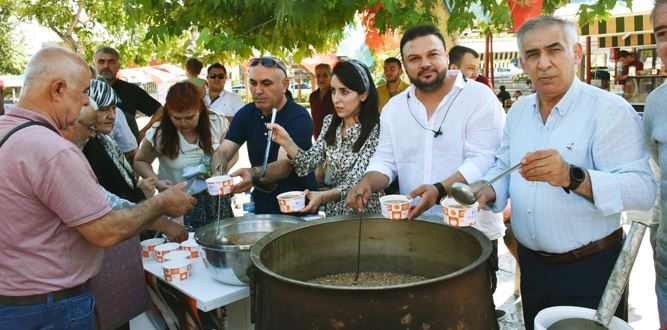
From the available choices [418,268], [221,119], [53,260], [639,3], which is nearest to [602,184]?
[418,268]

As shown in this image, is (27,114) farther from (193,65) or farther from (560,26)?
(193,65)

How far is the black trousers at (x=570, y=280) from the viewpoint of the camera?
6.70ft

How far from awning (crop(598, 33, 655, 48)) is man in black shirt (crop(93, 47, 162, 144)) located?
41.4 ft

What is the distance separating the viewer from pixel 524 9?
434cm

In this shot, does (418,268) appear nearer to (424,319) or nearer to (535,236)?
(535,236)

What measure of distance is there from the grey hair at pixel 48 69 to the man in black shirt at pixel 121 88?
3.83 metres

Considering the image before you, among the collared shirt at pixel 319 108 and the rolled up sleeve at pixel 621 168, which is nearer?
the rolled up sleeve at pixel 621 168

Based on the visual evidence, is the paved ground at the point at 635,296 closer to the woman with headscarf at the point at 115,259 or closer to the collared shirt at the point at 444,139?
the collared shirt at the point at 444,139

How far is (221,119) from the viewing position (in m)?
4.05

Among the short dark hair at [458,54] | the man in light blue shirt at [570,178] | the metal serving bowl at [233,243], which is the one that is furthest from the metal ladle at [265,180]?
the short dark hair at [458,54]

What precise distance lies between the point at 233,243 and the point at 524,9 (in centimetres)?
324

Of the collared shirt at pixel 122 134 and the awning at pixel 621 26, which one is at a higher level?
the awning at pixel 621 26

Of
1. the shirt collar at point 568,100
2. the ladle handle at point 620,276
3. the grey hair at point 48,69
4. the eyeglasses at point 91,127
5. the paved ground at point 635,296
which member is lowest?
the paved ground at point 635,296

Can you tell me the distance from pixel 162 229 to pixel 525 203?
184 centimetres
